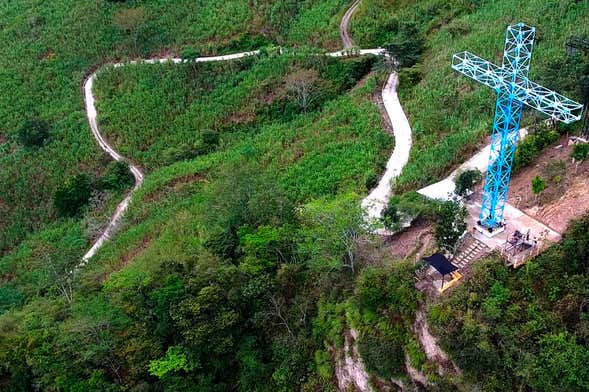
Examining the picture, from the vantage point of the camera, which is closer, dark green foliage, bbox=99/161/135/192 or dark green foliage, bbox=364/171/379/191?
dark green foliage, bbox=364/171/379/191

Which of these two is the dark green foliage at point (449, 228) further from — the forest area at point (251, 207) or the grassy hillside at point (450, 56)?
the grassy hillside at point (450, 56)

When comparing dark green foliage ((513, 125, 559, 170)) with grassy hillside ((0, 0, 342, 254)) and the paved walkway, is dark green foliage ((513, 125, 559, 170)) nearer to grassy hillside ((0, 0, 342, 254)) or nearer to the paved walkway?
the paved walkway

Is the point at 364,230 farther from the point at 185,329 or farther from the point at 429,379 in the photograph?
→ the point at 185,329

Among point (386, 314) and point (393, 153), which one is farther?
point (393, 153)

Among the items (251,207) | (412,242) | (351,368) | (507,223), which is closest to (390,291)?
(351,368)

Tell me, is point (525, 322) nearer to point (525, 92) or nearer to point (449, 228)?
point (449, 228)

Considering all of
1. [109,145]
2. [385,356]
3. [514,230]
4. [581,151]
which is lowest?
[109,145]

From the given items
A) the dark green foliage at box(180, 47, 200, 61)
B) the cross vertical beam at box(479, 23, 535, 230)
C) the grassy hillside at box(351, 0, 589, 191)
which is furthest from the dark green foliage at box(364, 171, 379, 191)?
the dark green foliage at box(180, 47, 200, 61)
